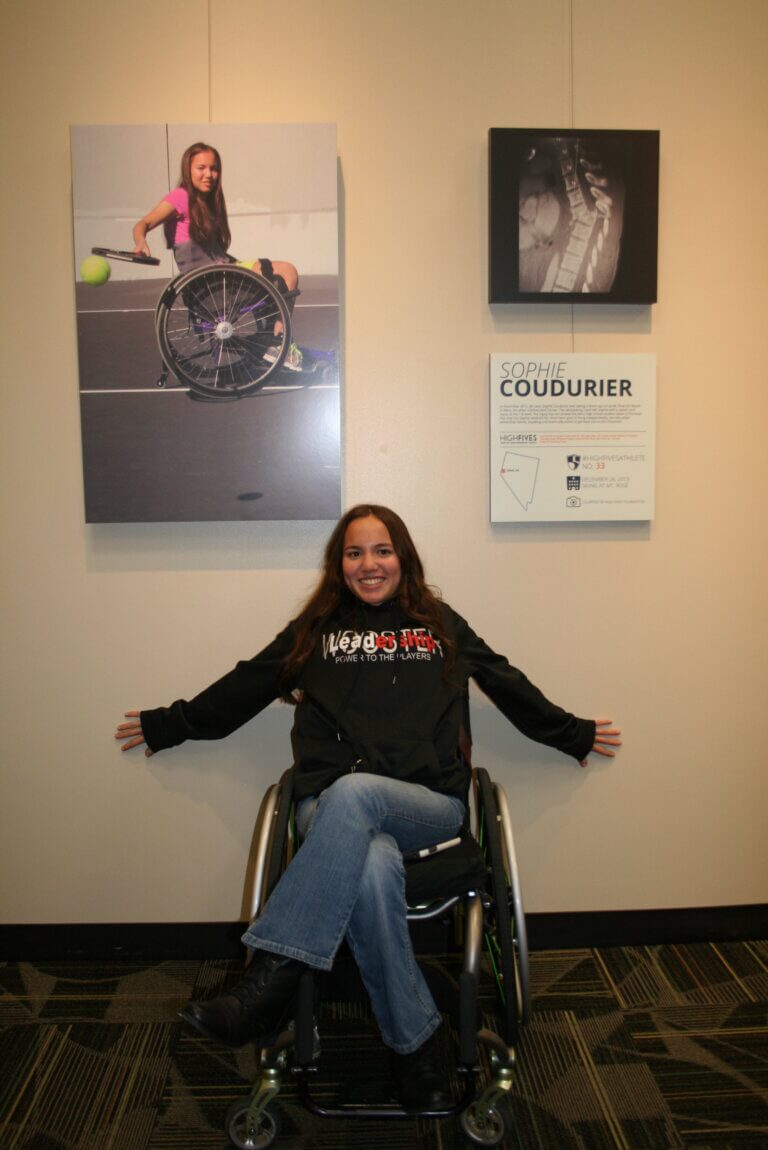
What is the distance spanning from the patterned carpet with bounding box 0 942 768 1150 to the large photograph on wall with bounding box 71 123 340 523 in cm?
130

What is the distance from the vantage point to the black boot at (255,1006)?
1416 millimetres

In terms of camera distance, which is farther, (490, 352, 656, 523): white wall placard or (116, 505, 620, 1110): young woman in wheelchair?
(490, 352, 656, 523): white wall placard

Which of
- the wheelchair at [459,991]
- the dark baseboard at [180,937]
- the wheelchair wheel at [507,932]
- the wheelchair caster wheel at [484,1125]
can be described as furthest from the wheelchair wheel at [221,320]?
the wheelchair caster wheel at [484,1125]

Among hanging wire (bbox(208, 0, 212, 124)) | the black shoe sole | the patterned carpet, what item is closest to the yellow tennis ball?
hanging wire (bbox(208, 0, 212, 124))

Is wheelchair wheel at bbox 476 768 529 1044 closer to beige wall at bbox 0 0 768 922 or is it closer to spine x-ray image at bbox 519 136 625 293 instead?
beige wall at bbox 0 0 768 922

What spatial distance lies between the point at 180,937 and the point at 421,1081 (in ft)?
3.27

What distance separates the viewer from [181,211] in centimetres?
204

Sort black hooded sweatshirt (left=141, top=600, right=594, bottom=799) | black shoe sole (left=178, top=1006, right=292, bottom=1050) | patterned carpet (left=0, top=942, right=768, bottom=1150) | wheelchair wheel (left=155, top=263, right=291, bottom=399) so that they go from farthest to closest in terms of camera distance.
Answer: wheelchair wheel (left=155, top=263, right=291, bottom=399), black hooded sweatshirt (left=141, top=600, right=594, bottom=799), patterned carpet (left=0, top=942, right=768, bottom=1150), black shoe sole (left=178, top=1006, right=292, bottom=1050)

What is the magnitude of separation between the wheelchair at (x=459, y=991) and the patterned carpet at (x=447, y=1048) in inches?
2.8

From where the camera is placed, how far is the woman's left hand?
2170mm

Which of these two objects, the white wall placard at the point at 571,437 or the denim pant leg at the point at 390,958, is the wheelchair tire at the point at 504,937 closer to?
the denim pant leg at the point at 390,958

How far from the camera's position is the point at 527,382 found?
6.98ft

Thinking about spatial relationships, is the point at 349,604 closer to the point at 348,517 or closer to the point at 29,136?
the point at 348,517

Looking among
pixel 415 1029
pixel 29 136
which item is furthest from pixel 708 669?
pixel 29 136
